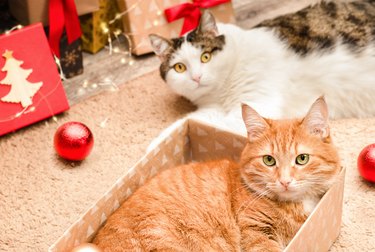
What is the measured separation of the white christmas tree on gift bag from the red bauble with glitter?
11.7 inches

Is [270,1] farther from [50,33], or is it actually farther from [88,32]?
[50,33]

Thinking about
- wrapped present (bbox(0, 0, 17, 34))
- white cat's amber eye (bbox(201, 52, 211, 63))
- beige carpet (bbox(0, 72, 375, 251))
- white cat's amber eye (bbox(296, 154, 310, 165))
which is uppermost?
white cat's amber eye (bbox(296, 154, 310, 165))

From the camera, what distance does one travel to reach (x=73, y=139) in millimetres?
1808

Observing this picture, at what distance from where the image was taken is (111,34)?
8.50ft

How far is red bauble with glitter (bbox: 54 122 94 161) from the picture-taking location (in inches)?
71.2

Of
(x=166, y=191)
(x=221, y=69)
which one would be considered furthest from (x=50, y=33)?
(x=166, y=191)

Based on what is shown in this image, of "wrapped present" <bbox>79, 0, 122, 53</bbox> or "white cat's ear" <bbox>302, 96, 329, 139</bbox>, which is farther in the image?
"wrapped present" <bbox>79, 0, 122, 53</bbox>

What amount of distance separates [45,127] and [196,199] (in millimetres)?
937

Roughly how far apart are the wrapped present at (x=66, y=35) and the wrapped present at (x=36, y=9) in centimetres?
6

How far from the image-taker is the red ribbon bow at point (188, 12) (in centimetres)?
233

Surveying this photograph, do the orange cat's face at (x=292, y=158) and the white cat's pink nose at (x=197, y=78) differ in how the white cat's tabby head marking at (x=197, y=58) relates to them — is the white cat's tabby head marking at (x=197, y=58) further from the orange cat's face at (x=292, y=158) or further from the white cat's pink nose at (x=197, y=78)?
the orange cat's face at (x=292, y=158)

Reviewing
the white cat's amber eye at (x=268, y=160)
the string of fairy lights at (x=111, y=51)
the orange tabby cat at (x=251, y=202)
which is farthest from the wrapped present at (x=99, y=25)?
the white cat's amber eye at (x=268, y=160)

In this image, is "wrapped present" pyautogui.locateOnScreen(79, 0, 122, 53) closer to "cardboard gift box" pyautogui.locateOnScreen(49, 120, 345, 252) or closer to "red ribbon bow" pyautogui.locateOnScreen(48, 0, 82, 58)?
"red ribbon bow" pyautogui.locateOnScreen(48, 0, 82, 58)

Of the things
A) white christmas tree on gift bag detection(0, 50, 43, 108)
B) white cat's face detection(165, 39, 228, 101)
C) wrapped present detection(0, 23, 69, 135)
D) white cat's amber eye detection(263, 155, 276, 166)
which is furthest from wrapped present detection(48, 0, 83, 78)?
white cat's amber eye detection(263, 155, 276, 166)
